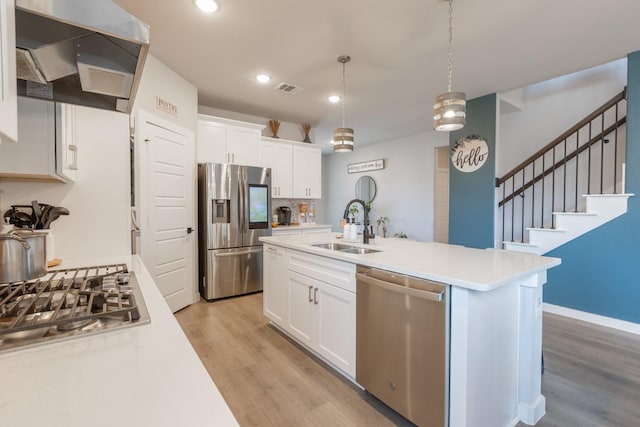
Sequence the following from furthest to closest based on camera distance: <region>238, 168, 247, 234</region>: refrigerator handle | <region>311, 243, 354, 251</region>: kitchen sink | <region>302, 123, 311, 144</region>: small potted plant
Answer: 1. <region>302, 123, 311, 144</region>: small potted plant
2. <region>238, 168, 247, 234</region>: refrigerator handle
3. <region>311, 243, 354, 251</region>: kitchen sink

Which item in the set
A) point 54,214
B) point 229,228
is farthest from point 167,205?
point 54,214

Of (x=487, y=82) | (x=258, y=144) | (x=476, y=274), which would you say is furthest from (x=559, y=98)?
(x=258, y=144)

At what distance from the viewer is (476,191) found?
3.99 m

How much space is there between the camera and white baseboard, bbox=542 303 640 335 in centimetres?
283

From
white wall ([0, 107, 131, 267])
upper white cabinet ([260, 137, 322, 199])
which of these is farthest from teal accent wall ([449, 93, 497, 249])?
white wall ([0, 107, 131, 267])

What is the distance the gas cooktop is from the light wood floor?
1.17 meters

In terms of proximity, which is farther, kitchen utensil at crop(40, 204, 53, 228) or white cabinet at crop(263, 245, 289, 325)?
white cabinet at crop(263, 245, 289, 325)

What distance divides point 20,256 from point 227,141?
3.23 meters

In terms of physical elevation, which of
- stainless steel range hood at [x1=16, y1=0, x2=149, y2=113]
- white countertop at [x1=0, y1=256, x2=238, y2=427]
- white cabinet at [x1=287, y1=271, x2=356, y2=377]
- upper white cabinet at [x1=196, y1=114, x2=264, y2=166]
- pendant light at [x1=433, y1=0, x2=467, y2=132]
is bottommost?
white cabinet at [x1=287, y1=271, x2=356, y2=377]

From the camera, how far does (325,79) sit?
11.2 ft

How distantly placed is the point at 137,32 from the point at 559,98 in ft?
16.3

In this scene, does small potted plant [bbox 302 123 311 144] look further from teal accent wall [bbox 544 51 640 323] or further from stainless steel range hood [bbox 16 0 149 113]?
stainless steel range hood [bbox 16 0 149 113]

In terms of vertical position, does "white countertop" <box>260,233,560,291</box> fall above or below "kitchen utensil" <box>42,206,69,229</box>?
below

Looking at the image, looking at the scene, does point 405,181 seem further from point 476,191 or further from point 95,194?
point 95,194
